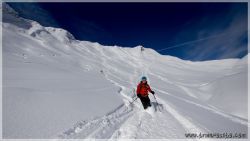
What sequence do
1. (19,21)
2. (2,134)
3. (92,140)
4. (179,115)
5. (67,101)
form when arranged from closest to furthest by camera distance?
(2,134), (92,140), (67,101), (179,115), (19,21)

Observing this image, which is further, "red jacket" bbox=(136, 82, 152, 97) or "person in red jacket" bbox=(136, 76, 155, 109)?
"red jacket" bbox=(136, 82, 152, 97)

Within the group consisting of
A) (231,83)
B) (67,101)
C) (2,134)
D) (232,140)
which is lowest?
(2,134)

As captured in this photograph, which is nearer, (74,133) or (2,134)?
(2,134)

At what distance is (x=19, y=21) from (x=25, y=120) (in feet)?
242

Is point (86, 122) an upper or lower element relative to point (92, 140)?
upper

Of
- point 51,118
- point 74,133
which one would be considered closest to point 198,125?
point 74,133

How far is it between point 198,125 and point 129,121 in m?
2.50

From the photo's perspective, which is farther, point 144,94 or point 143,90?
point 143,90

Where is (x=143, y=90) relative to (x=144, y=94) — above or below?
above

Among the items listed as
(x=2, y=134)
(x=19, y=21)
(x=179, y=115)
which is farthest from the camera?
(x=19, y=21)

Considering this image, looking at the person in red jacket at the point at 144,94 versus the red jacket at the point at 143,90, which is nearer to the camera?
the person in red jacket at the point at 144,94

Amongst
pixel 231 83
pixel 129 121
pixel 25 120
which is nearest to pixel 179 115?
pixel 129 121

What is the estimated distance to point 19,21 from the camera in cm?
6900

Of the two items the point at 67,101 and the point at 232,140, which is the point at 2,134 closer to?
the point at 67,101
